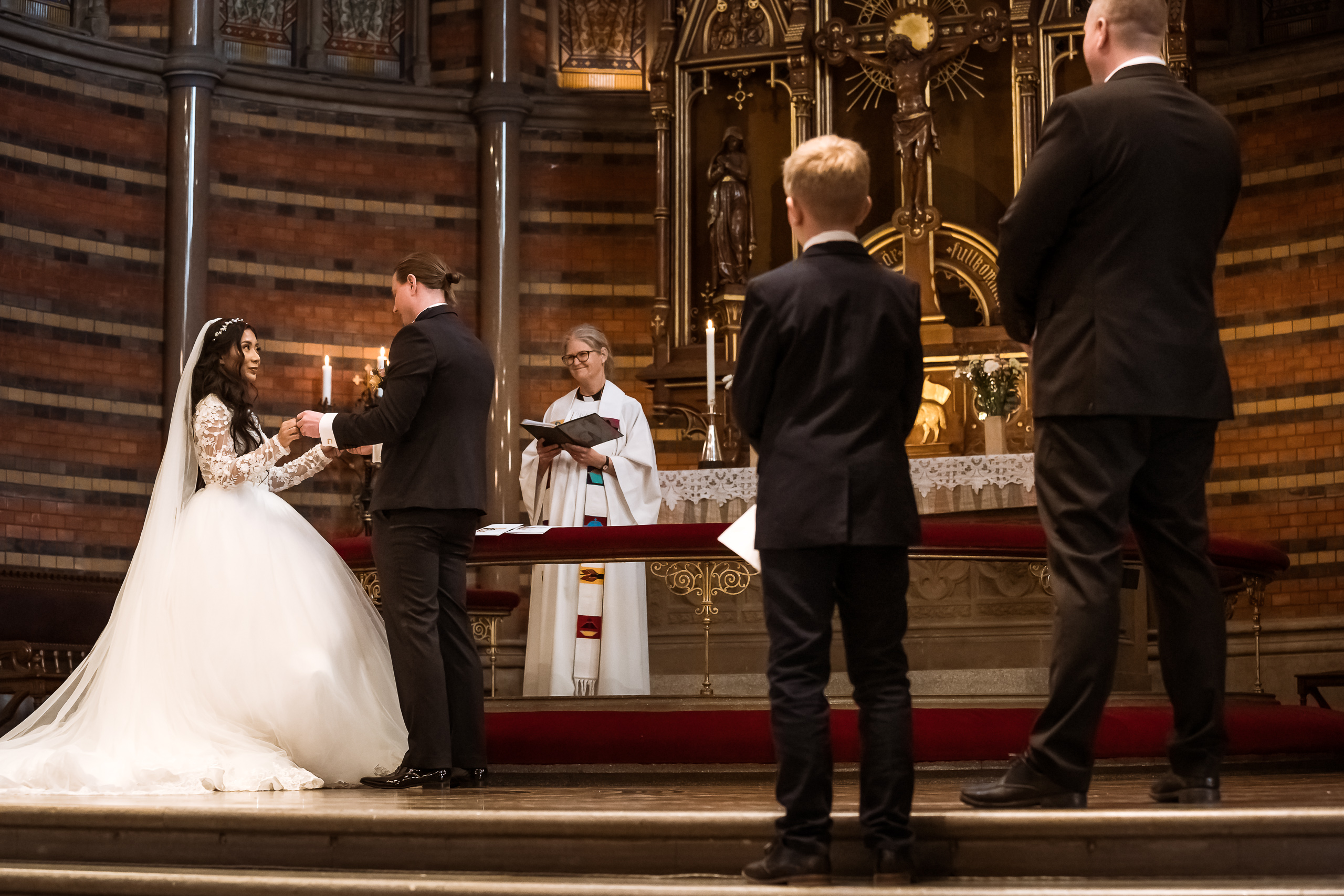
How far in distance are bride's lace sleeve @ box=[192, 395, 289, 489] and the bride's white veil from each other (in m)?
0.12

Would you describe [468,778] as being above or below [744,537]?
below

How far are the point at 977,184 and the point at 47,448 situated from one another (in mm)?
6308

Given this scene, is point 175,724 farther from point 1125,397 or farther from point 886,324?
point 1125,397

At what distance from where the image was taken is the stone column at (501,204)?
1073 centimetres

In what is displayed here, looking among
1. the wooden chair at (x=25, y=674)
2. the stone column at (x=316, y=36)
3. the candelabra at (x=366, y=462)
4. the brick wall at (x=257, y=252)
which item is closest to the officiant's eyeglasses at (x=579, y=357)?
the wooden chair at (x=25, y=674)

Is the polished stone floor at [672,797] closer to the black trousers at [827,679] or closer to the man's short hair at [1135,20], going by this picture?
the black trousers at [827,679]

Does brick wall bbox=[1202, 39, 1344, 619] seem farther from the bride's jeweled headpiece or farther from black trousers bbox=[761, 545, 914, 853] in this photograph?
black trousers bbox=[761, 545, 914, 853]

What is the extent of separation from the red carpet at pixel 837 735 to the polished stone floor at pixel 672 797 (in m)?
0.12

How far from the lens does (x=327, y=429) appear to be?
5047 millimetres

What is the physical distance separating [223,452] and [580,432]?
184cm

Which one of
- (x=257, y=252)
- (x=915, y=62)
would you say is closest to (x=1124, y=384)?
(x=915, y=62)

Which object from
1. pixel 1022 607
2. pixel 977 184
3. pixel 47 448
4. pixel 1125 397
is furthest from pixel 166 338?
pixel 1125 397

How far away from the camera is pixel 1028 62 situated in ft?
31.3

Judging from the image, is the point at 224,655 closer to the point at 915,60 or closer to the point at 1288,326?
the point at 915,60
